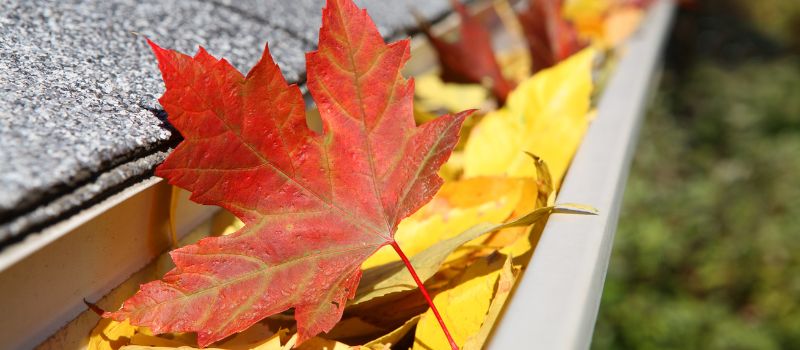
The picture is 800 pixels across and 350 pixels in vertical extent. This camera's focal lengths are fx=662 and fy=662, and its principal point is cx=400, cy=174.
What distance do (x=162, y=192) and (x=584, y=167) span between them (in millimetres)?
465

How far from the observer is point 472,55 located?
117 cm

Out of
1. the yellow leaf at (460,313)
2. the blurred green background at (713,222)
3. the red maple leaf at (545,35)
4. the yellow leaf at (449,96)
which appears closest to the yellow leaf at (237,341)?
the yellow leaf at (460,313)

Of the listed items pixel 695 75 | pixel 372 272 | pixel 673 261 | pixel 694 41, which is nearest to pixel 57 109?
pixel 372 272

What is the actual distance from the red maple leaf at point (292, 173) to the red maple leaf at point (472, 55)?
0.56m

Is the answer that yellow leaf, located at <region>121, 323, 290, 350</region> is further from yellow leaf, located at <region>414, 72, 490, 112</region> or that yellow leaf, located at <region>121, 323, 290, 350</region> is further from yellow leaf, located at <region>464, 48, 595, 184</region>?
yellow leaf, located at <region>414, 72, 490, 112</region>

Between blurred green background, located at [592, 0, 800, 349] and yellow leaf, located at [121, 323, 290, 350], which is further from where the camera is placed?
blurred green background, located at [592, 0, 800, 349]

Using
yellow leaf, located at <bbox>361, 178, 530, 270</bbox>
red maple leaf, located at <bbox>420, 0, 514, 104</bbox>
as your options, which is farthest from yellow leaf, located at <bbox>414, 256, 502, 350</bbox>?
red maple leaf, located at <bbox>420, 0, 514, 104</bbox>

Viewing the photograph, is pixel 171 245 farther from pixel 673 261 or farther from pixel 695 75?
pixel 695 75

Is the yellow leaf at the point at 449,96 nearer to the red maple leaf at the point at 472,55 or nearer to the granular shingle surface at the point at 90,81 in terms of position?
the red maple leaf at the point at 472,55

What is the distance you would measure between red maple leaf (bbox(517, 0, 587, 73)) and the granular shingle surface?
45 cm

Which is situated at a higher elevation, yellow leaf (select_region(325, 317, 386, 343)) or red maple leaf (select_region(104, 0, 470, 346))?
red maple leaf (select_region(104, 0, 470, 346))

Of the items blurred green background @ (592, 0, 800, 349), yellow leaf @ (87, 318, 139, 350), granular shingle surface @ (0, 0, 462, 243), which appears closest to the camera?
granular shingle surface @ (0, 0, 462, 243)

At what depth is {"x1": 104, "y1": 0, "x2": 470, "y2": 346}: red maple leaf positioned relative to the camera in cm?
54

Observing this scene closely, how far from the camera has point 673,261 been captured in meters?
2.59
